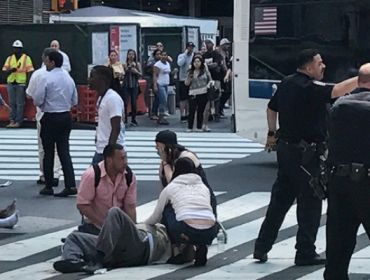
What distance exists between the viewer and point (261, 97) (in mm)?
14836

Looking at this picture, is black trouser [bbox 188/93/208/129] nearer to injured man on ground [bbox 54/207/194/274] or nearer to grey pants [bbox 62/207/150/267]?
injured man on ground [bbox 54/207/194/274]

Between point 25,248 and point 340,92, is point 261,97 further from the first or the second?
point 340,92

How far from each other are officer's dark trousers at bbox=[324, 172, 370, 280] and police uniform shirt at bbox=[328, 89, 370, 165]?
5.8 inches

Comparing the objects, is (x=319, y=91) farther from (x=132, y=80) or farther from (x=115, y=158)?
(x=132, y=80)

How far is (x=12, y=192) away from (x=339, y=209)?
7.67 meters

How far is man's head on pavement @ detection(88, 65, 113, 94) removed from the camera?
10.1 meters

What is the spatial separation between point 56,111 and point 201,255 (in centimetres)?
447

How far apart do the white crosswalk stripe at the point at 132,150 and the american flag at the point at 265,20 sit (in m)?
2.45

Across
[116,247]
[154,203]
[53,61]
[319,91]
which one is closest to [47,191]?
[154,203]

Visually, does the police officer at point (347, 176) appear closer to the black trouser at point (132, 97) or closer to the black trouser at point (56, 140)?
the black trouser at point (56, 140)

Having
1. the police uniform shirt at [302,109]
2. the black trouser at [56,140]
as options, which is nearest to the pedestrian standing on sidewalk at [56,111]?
the black trouser at [56,140]

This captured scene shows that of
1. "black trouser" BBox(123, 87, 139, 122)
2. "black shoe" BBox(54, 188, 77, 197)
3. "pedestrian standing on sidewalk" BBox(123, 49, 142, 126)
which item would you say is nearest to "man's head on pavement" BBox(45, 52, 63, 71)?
"black shoe" BBox(54, 188, 77, 197)

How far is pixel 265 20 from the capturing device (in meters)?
14.7

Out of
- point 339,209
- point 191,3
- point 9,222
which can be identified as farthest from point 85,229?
point 191,3
